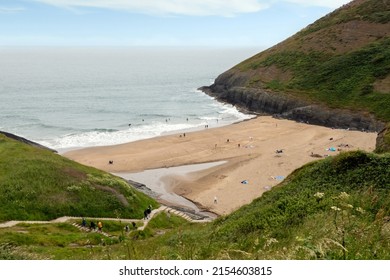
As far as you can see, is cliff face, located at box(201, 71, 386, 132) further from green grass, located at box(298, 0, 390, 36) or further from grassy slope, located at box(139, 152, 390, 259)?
grassy slope, located at box(139, 152, 390, 259)

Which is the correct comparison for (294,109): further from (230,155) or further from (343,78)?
(230,155)

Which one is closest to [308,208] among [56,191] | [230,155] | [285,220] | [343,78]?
[285,220]

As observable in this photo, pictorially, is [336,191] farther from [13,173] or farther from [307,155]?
[307,155]

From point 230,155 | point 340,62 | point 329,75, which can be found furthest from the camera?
point 340,62

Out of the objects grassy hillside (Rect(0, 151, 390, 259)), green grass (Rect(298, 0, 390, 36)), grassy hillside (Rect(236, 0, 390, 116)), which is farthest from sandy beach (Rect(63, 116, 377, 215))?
green grass (Rect(298, 0, 390, 36))

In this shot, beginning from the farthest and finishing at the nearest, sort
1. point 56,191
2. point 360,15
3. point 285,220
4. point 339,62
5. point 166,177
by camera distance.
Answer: point 360,15
point 339,62
point 166,177
point 56,191
point 285,220
